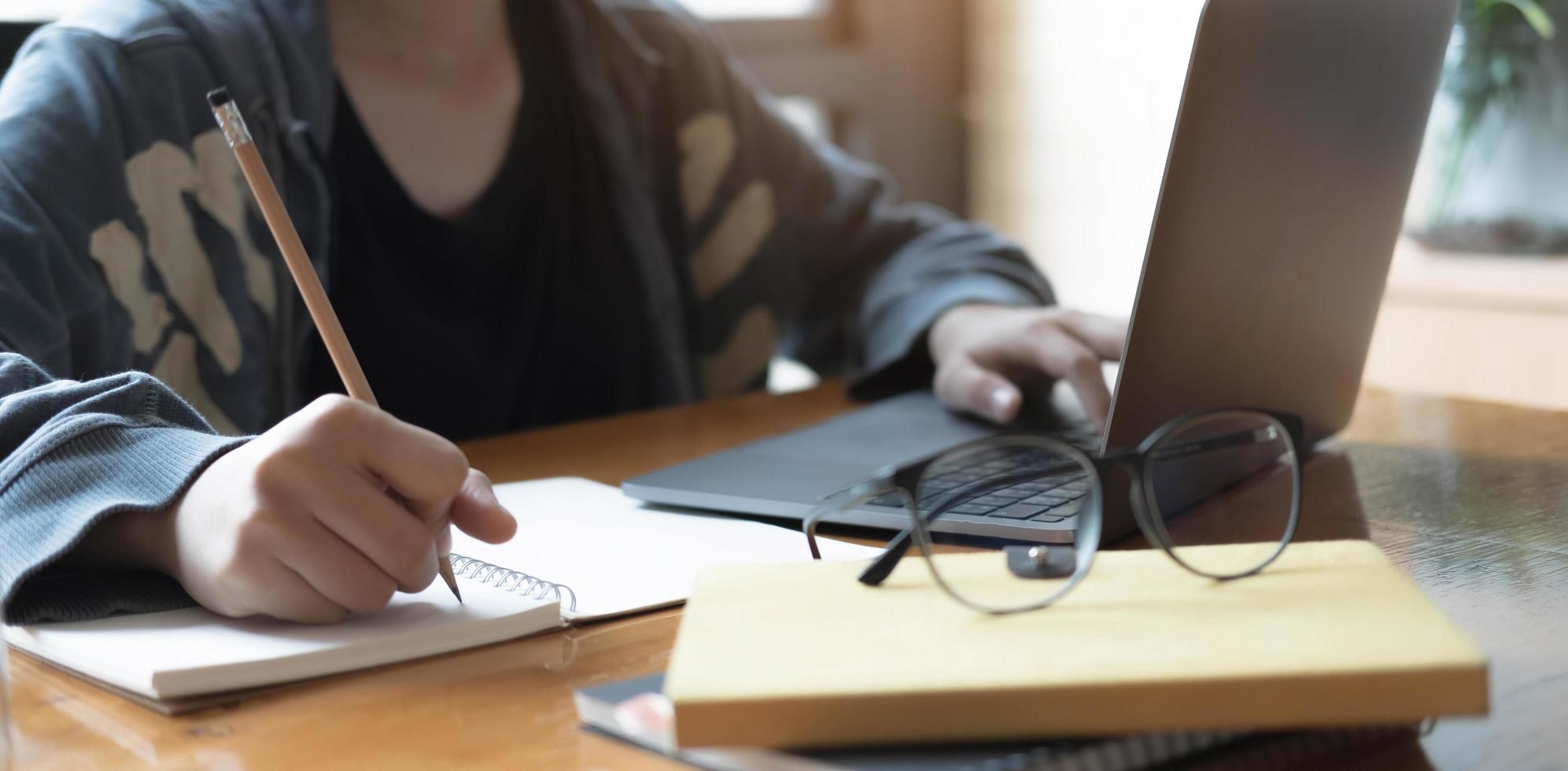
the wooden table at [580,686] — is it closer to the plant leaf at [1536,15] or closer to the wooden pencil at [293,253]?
the wooden pencil at [293,253]

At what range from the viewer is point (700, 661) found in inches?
14.9

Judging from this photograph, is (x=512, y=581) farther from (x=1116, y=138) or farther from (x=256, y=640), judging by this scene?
(x=1116, y=138)

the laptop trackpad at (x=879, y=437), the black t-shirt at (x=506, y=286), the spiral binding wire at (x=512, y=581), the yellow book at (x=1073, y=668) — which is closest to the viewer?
the yellow book at (x=1073, y=668)

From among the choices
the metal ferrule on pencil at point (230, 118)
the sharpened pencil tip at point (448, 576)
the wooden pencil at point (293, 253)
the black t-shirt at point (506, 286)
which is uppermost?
the metal ferrule on pencil at point (230, 118)

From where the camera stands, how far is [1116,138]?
2029mm

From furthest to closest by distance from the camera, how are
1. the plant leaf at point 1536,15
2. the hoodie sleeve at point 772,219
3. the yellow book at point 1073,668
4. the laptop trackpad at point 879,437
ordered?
1. the plant leaf at point 1536,15
2. the hoodie sleeve at point 772,219
3. the laptop trackpad at point 879,437
4. the yellow book at point 1073,668

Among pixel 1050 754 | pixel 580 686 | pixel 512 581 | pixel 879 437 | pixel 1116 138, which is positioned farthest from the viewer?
pixel 1116 138

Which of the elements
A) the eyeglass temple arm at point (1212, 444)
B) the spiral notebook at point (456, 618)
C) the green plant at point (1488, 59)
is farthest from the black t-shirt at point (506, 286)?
the green plant at point (1488, 59)

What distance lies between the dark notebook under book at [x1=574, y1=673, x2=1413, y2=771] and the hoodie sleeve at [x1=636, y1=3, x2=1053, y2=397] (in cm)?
85

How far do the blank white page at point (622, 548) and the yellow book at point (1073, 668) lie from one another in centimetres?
15

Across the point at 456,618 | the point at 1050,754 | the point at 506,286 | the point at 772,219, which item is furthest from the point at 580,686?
the point at 772,219

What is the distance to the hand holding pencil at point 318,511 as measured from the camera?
0.49m

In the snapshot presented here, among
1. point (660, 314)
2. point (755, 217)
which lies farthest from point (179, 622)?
point (755, 217)

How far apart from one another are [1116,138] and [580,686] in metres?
1.72
